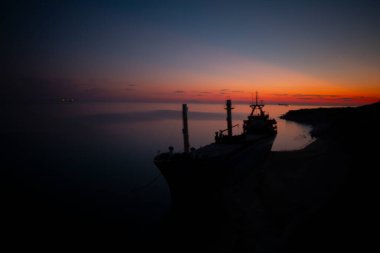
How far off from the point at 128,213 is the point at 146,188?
6.67 metres

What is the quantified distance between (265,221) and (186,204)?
735cm

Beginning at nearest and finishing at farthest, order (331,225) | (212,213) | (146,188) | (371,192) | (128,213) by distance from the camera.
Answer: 1. (331,225)
2. (371,192)
3. (212,213)
4. (128,213)
5. (146,188)

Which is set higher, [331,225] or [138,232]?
[331,225]

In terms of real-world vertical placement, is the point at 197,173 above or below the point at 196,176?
above

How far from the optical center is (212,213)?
63.6 ft

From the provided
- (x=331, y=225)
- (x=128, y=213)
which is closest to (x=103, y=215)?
(x=128, y=213)

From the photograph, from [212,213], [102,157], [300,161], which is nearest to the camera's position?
[212,213]

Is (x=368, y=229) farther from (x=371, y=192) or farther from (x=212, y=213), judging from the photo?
(x=212, y=213)

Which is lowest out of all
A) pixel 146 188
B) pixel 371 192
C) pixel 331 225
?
pixel 146 188

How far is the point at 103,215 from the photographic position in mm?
20578

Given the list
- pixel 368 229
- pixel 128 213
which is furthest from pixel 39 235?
pixel 368 229

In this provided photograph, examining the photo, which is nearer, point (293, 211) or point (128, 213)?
point (293, 211)

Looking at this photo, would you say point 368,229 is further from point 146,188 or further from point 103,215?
point 146,188

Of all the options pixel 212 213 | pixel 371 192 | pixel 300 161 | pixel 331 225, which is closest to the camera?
pixel 331 225
